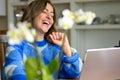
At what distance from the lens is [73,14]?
617 mm

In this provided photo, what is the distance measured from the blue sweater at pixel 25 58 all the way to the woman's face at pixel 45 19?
0.35 ft

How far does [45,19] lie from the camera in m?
1.27

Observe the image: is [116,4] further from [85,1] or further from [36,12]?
[36,12]

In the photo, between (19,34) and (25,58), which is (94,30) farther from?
(19,34)

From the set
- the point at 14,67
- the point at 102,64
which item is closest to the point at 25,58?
the point at 14,67

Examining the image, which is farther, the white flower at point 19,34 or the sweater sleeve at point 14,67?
the sweater sleeve at point 14,67

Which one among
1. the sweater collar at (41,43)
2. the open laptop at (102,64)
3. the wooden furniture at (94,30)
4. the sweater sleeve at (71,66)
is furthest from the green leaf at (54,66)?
the wooden furniture at (94,30)

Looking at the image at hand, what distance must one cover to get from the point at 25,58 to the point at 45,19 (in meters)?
0.23

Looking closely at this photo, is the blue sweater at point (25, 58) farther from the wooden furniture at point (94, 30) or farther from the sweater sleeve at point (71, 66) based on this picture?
the wooden furniture at point (94, 30)

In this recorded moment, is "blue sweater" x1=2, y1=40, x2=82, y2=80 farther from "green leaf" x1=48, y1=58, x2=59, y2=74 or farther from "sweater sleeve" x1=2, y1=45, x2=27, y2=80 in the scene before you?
"green leaf" x1=48, y1=58, x2=59, y2=74

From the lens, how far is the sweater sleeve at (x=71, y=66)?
1.27 meters

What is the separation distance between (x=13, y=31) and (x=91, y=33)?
10.0 feet

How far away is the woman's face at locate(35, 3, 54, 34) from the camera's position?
127 cm

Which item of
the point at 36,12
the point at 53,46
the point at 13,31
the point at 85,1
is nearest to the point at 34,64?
the point at 13,31
